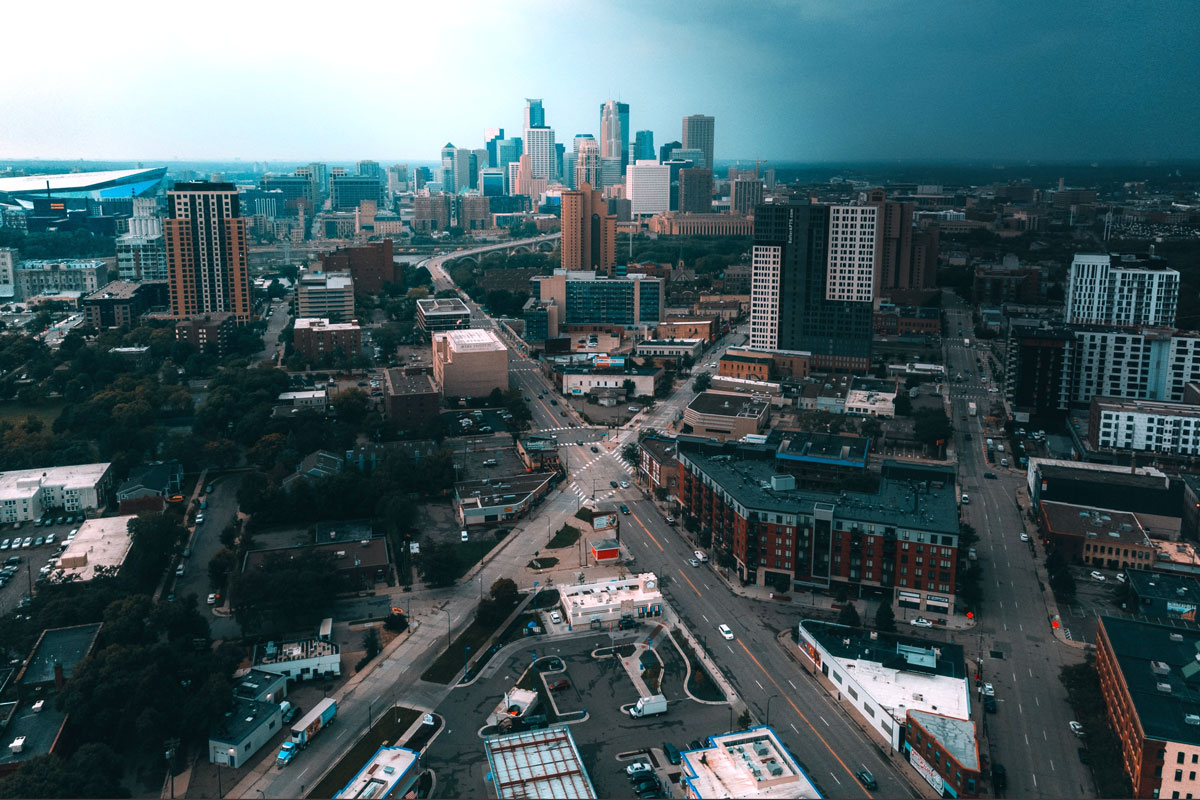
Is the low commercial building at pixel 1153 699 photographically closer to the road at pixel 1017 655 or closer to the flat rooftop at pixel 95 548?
the road at pixel 1017 655

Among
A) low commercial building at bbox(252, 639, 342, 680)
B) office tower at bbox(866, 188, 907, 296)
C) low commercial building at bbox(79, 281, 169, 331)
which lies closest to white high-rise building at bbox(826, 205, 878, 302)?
office tower at bbox(866, 188, 907, 296)

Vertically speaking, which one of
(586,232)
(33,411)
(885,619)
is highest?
(586,232)

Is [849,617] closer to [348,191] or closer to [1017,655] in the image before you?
[1017,655]

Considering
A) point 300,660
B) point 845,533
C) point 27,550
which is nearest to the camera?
point 300,660

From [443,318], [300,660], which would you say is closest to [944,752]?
[300,660]

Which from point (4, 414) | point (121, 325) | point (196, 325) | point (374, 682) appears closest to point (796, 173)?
point (196, 325)

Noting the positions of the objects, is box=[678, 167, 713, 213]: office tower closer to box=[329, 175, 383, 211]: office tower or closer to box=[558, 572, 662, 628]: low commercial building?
box=[329, 175, 383, 211]: office tower

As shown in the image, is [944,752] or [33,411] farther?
[33,411]

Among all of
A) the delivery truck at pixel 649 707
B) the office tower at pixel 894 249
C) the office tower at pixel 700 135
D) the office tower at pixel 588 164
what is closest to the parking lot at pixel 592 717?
the delivery truck at pixel 649 707
